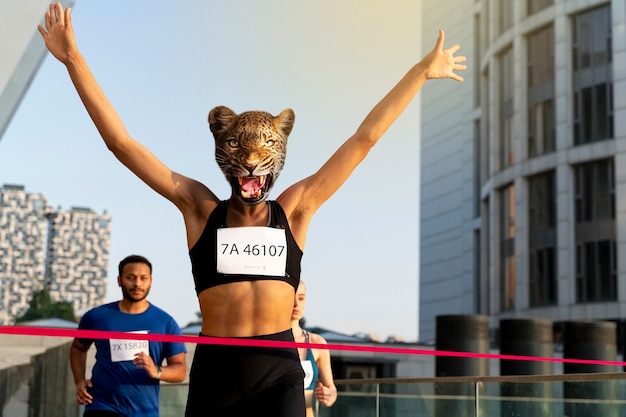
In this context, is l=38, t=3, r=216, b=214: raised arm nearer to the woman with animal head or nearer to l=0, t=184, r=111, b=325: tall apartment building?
the woman with animal head

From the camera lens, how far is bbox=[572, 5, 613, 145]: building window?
37.7 m

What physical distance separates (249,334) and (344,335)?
24044 mm

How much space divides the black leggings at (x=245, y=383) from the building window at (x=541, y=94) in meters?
37.2

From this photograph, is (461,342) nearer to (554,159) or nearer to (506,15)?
(554,159)

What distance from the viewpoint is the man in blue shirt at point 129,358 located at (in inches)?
223

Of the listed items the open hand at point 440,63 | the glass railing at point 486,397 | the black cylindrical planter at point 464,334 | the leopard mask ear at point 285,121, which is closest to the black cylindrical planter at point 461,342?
the black cylindrical planter at point 464,334

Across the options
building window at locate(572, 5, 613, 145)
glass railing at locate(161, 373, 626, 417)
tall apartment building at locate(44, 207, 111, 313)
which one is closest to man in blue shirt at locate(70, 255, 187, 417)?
glass railing at locate(161, 373, 626, 417)

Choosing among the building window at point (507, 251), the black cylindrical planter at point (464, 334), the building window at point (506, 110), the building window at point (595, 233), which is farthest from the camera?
the building window at point (506, 110)

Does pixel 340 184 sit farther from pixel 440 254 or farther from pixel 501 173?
pixel 440 254

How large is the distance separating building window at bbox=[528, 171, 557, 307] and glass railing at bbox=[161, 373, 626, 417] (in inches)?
1193

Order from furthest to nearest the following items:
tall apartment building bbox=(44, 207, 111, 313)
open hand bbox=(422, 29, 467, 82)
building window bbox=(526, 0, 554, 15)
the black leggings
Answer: tall apartment building bbox=(44, 207, 111, 313) < building window bbox=(526, 0, 554, 15) < open hand bbox=(422, 29, 467, 82) < the black leggings

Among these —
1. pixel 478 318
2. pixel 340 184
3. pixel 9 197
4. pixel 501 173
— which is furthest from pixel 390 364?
pixel 9 197

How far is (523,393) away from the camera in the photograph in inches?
293

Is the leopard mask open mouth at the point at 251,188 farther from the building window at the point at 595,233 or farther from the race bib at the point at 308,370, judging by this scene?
the building window at the point at 595,233
